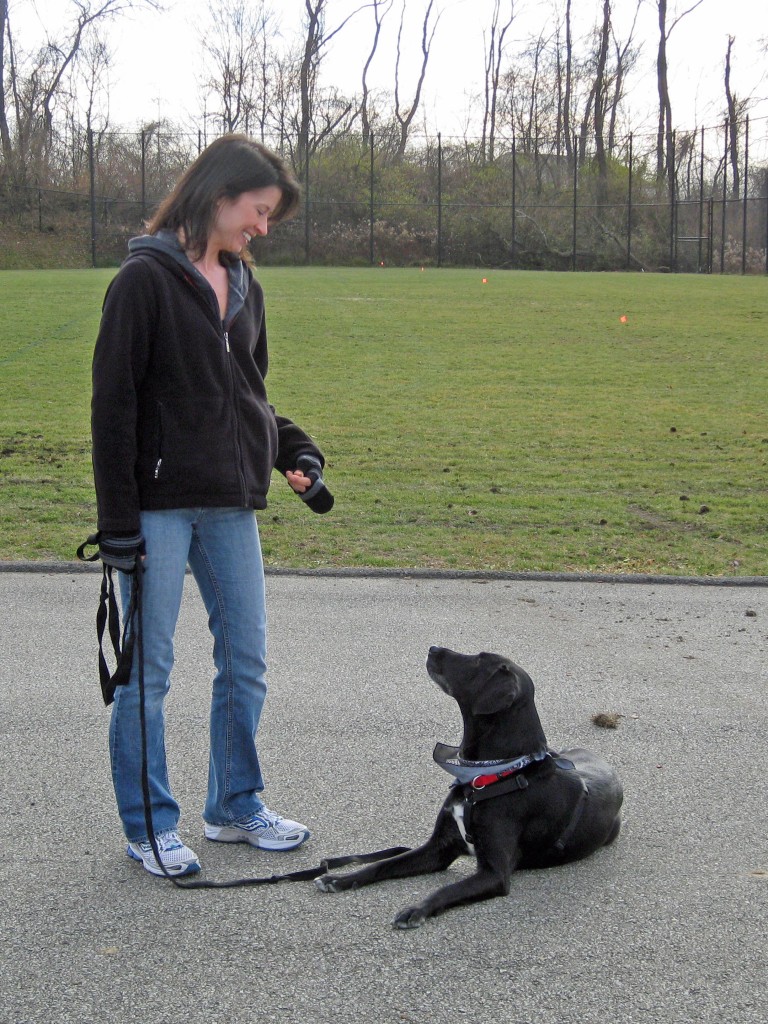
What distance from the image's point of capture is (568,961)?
110 inches

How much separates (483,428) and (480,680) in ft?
31.6

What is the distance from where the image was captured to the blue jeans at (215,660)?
3.13 meters

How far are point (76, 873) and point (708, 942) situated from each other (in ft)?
5.82

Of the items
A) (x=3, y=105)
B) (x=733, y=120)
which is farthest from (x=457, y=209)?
(x=3, y=105)

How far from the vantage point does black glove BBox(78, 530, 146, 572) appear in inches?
118

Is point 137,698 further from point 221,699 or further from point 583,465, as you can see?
point 583,465

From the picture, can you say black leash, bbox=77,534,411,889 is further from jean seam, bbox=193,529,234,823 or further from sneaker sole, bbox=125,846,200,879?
jean seam, bbox=193,529,234,823

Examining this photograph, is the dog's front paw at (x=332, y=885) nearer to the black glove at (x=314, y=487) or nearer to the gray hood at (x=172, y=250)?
the black glove at (x=314, y=487)

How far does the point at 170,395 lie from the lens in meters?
3.05

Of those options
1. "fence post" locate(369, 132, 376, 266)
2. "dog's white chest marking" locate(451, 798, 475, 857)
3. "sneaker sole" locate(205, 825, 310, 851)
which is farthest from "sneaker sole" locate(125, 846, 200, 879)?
"fence post" locate(369, 132, 376, 266)

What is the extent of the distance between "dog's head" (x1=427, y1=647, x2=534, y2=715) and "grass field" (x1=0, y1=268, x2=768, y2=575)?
3.70 m

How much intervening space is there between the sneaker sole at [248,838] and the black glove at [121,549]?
0.94m

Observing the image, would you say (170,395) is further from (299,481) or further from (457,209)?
(457,209)

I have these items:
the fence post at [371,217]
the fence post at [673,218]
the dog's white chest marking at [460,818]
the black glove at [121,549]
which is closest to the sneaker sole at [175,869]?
the dog's white chest marking at [460,818]
